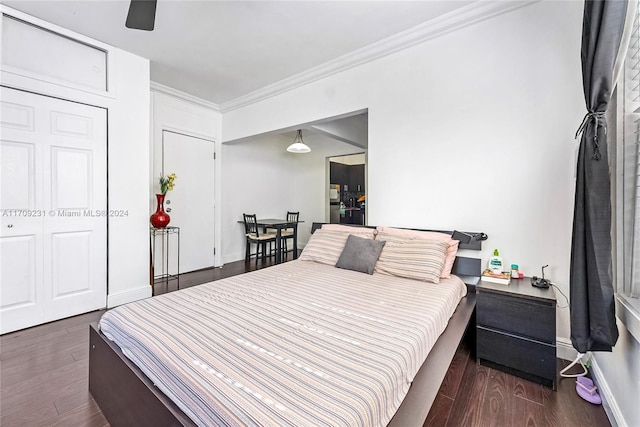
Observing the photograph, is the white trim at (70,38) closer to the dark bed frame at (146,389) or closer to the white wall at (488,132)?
the dark bed frame at (146,389)

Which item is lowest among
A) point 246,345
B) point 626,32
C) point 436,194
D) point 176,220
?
point 246,345

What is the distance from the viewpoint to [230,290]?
1889 mm

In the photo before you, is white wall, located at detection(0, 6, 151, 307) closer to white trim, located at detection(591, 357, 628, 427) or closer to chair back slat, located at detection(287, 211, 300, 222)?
chair back slat, located at detection(287, 211, 300, 222)

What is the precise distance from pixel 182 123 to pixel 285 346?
4.15 m

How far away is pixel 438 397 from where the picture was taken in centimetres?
165

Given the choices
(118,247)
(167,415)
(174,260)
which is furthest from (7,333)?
(167,415)

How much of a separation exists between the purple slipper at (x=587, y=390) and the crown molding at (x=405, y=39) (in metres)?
2.77

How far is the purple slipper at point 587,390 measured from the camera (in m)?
1.61

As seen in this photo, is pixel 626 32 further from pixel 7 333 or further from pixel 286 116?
pixel 7 333

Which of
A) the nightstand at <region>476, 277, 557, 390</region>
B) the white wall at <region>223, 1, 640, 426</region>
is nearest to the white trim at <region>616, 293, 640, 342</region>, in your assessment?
the white wall at <region>223, 1, 640, 426</region>

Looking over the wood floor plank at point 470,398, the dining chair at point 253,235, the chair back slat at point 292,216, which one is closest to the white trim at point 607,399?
the wood floor plank at point 470,398

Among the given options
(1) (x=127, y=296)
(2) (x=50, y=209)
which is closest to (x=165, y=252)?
(1) (x=127, y=296)

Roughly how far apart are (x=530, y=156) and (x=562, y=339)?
141 centimetres

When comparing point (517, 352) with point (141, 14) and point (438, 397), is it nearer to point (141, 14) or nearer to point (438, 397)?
point (438, 397)
